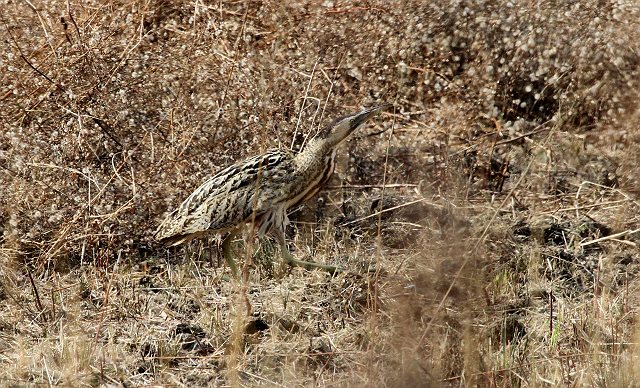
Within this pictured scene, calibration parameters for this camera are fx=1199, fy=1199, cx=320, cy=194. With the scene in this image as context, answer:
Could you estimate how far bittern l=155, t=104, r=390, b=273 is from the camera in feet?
18.9

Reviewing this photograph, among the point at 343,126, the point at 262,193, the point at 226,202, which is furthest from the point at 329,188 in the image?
the point at 226,202

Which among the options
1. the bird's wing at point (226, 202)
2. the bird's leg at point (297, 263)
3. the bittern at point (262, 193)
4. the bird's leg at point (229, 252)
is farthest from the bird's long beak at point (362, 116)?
the bird's leg at point (229, 252)

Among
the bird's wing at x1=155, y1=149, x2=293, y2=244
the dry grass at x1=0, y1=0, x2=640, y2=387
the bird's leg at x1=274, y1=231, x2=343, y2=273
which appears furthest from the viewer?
the bird's leg at x1=274, y1=231, x2=343, y2=273

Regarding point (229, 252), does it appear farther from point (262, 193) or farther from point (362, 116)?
point (362, 116)

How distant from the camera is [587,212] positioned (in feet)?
21.1

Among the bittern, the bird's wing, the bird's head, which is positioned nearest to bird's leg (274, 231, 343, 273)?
the bittern

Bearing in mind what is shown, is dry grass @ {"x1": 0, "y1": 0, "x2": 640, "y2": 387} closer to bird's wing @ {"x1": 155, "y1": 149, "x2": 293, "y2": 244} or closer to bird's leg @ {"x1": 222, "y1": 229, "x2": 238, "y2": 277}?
bird's leg @ {"x1": 222, "y1": 229, "x2": 238, "y2": 277}

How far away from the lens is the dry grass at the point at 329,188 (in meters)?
4.89

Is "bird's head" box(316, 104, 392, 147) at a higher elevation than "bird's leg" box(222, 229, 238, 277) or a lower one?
higher

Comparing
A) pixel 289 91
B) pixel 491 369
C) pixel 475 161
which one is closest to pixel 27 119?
pixel 289 91

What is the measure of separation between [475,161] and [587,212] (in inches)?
29.7

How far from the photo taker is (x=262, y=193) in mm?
5820

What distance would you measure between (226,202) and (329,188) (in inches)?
41.3

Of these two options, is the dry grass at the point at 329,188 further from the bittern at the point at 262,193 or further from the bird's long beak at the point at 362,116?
the bird's long beak at the point at 362,116
